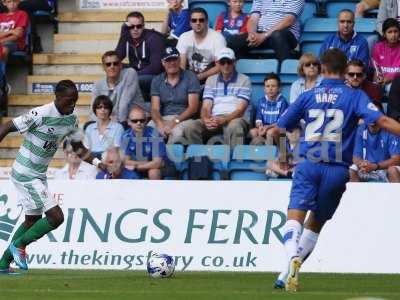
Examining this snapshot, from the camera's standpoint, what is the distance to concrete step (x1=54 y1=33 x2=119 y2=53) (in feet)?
70.1

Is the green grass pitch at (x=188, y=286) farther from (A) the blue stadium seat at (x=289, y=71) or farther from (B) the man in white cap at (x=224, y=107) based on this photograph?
(A) the blue stadium seat at (x=289, y=71)

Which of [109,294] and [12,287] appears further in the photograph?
[12,287]

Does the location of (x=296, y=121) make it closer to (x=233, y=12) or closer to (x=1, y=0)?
(x=233, y=12)

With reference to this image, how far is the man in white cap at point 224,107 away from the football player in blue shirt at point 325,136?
6063 mm

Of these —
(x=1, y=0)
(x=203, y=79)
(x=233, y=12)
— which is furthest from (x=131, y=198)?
(x=1, y=0)

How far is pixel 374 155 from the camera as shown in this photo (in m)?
17.2

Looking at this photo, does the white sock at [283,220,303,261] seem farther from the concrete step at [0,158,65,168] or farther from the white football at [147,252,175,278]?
the concrete step at [0,158,65,168]

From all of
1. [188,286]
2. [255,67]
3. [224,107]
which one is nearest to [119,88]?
[224,107]

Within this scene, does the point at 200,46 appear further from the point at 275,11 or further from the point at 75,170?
the point at 75,170

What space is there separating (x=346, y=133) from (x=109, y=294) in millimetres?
2761

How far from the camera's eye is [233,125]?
18.1 metres

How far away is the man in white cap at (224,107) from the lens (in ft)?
59.4

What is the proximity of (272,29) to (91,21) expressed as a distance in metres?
3.80

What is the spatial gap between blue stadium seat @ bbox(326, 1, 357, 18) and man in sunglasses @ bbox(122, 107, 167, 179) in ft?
13.2
